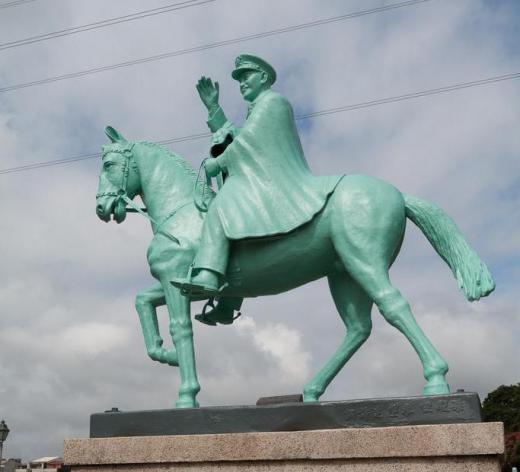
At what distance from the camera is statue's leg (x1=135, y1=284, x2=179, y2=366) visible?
780cm

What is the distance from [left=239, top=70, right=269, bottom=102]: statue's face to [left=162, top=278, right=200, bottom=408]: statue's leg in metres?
2.38

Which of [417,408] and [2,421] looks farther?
[2,421]

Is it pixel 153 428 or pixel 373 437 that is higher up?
pixel 153 428

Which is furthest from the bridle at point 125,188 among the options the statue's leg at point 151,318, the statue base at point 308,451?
the statue base at point 308,451

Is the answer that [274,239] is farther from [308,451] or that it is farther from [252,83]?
[308,451]

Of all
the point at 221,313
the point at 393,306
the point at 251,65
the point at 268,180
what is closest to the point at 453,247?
the point at 393,306

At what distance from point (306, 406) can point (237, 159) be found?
283 centimetres

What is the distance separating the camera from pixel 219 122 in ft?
26.8

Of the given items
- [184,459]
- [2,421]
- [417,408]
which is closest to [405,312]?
[417,408]

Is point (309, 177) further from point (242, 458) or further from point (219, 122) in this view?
point (242, 458)

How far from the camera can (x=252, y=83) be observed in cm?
781

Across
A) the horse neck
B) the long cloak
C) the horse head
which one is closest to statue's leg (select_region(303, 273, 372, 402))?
the long cloak

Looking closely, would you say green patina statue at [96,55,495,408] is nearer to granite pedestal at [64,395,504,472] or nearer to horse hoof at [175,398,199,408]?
horse hoof at [175,398,199,408]

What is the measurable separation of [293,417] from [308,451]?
0.40 metres
